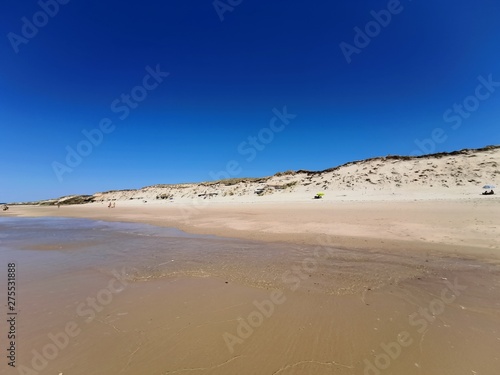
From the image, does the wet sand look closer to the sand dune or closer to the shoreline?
the shoreline

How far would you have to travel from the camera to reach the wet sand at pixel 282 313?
9.78 ft

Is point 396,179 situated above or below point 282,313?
above

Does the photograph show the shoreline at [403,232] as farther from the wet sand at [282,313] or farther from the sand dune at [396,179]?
the sand dune at [396,179]

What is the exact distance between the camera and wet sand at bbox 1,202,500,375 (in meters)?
2.98

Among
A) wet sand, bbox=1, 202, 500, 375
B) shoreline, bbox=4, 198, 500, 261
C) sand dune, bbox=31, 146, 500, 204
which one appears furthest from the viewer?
sand dune, bbox=31, 146, 500, 204

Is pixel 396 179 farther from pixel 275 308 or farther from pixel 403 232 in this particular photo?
pixel 275 308

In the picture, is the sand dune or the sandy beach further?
the sand dune

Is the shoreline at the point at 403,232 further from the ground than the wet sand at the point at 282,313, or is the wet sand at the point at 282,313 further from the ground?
the shoreline at the point at 403,232

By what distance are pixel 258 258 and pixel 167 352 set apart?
4559 mm

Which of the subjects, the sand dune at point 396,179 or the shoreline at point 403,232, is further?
the sand dune at point 396,179

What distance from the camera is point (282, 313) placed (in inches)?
165

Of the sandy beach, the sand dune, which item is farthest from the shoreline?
the sand dune

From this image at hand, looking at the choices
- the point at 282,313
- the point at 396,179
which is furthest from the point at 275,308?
the point at 396,179

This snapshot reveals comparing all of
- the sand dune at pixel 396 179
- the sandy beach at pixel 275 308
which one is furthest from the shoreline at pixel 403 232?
the sand dune at pixel 396 179
